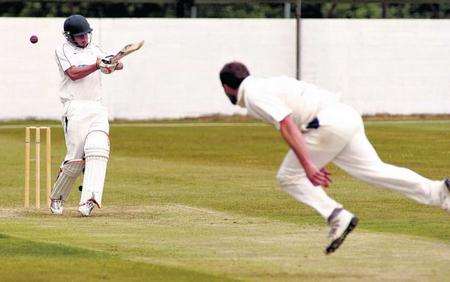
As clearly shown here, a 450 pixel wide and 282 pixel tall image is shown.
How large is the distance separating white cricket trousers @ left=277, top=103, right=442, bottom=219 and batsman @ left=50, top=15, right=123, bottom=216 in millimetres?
4098

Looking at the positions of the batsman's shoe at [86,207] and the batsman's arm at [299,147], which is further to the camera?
the batsman's shoe at [86,207]

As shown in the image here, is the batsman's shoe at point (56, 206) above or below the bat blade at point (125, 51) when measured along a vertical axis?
below

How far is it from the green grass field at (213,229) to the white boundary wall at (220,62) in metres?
9.76

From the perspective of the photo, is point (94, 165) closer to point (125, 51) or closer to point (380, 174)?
point (125, 51)

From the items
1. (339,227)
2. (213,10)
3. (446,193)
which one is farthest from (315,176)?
(213,10)

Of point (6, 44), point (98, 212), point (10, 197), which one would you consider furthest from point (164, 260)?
point (6, 44)

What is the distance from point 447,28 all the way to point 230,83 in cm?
2678

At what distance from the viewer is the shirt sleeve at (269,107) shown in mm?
10500

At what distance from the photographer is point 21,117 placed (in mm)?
33875

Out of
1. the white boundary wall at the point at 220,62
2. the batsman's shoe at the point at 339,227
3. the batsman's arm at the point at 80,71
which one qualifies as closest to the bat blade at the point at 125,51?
the batsman's arm at the point at 80,71

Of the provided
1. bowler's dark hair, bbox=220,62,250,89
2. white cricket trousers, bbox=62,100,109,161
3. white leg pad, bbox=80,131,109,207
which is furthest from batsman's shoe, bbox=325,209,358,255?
white cricket trousers, bbox=62,100,109,161

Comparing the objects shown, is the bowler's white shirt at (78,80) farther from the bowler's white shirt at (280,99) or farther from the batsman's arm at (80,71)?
the bowler's white shirt at (280,99)

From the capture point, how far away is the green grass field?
10.8 metres

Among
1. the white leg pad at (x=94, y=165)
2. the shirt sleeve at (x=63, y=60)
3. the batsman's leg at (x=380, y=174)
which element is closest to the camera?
the batsman's leg at (x=380, y=174)
